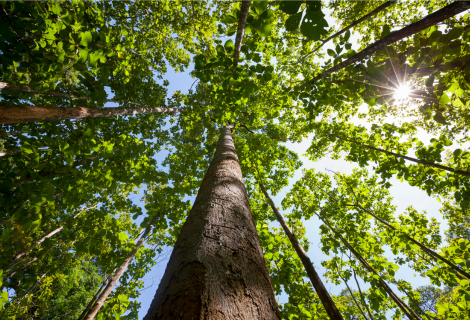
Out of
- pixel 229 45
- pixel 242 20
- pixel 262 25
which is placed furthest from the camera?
pixel 242 20

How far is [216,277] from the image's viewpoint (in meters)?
0.66

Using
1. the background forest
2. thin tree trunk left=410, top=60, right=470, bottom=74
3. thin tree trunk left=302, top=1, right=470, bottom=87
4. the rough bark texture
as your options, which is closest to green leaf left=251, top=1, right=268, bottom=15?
the background forest

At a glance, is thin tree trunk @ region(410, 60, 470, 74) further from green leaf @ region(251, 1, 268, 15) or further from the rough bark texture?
the rough bark texture

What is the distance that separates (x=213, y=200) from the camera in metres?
1.23

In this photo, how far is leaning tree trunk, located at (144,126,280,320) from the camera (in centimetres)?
57

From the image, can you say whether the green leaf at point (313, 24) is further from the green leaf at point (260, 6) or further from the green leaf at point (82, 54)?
the green leaf at point (82, 54)

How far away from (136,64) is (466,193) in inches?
304

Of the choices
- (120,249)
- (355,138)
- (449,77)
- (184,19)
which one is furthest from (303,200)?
(184,19)

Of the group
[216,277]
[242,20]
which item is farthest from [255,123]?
[216,277]

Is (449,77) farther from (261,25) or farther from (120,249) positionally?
(120,249)

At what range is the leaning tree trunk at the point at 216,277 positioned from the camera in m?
0.57

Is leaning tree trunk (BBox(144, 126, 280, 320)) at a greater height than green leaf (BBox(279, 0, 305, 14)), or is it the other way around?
green leaf (BBox(279, 0, 305, 14))

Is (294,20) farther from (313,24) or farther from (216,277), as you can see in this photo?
(216,277)

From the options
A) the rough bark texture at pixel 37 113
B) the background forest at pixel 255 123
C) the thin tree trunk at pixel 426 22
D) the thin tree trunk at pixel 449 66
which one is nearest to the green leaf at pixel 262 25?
the background forest at pixel 255 123
